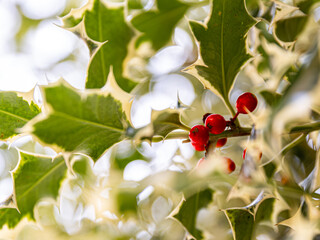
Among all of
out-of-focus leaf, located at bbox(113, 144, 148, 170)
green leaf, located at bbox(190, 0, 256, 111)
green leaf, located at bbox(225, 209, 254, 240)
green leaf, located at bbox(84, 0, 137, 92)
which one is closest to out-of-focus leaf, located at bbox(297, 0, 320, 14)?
green leaf, located at bbox(190, 0, 256, 111)

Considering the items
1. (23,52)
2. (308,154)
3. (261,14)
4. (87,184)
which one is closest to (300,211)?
(308,154)

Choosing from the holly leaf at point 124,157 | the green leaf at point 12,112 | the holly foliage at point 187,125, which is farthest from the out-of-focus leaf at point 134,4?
the green leaf at point 12,112

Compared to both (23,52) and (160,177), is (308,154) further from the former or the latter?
(23,52)

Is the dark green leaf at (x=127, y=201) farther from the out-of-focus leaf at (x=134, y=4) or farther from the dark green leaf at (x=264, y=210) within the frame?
the out-of-focus leaf at (x=134, y=4)

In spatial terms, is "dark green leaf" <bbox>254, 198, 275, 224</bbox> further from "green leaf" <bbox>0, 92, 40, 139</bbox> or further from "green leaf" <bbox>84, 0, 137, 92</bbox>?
"green leaf" <bbox>0, 92, 40, 139</bbox>

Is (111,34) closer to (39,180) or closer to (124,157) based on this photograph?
(39,180)

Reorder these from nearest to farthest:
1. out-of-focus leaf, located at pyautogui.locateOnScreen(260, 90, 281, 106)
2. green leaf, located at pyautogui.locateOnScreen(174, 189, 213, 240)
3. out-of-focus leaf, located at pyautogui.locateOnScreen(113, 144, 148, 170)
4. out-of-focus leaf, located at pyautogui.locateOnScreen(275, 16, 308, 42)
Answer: out-of-focus leaf, located at pyautogui.locateOnScreen(260, 90, 281, 106), green leaf, located at pyautogui.locateOnScreen(174, 189, 213, 240), out-of-focus leaf, located at pyautogui.locateOnScreen(275, 16, 308, 42), out-of-focus leaf, located at pyautogui.locateOnScreen(113, 144, 148, 170)
